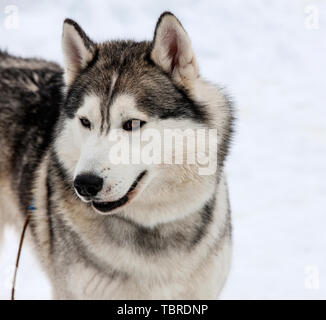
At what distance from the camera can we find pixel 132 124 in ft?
7.00

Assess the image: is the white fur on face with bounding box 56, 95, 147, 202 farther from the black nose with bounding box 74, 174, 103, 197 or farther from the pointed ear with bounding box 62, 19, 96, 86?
the pointed ear with bounding box 62, 19, 96, 86

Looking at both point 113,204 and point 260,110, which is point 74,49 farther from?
point 260,110

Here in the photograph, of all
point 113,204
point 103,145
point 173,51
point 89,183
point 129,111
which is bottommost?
point 113,204

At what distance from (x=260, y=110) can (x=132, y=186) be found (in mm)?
4572

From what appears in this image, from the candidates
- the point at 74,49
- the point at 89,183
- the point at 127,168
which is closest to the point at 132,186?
the point at 127,168

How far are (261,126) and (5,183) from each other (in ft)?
12.1

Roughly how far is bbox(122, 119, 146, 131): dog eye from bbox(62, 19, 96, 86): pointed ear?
0.50 m

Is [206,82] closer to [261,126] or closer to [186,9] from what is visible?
[261,126]

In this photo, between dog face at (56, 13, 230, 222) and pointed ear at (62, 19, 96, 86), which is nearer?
dog face at (56, 13, 230, 222)

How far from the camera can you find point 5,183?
10.2 feet

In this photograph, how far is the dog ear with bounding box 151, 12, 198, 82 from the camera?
7.22 feet

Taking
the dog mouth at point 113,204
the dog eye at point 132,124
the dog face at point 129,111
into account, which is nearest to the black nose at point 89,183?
the dog face at point 129,111

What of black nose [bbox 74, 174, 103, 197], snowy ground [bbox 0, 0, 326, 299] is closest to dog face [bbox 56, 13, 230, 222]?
black nose [bbox 74, 174, 103, 197]

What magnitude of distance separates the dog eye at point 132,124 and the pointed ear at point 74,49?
502mm
